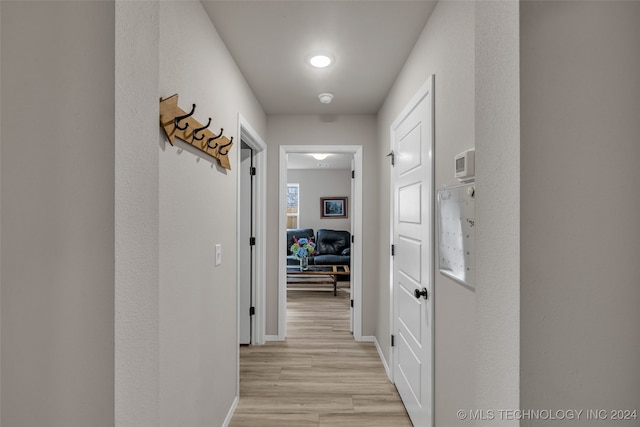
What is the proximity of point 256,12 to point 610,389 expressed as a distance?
194 centimetres

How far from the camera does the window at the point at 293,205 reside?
752 cm

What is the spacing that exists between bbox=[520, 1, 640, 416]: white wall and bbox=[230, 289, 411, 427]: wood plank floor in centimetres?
165

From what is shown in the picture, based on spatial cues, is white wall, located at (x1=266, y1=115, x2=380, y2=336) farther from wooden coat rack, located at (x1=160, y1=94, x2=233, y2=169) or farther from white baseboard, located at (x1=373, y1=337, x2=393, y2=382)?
wooden coat rack, located at (x1=160, y1=94, x2=233, y2=169)

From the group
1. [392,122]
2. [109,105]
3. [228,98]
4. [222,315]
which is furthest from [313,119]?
[109,105]

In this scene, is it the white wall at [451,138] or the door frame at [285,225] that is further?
the door frame at [285,225]

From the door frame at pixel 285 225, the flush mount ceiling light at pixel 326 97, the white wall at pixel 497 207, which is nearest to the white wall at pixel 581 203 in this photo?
the white wall at pixel 497 207

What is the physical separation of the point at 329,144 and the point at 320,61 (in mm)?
1273

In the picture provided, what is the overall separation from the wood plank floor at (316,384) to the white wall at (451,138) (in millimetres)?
765

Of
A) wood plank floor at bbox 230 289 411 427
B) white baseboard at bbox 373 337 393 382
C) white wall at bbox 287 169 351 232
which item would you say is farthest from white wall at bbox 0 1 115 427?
white wall at bbox 287 169 351 232

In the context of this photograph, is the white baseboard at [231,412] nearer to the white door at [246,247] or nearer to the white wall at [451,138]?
the white door at [246,247]

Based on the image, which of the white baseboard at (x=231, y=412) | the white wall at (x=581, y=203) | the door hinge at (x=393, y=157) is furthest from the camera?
the door hinge at (x=393, y=157)

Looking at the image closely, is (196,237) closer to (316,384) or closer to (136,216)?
(136,216)

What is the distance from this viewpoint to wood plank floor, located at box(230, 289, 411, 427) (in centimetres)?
213

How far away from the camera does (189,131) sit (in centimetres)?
141
